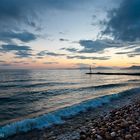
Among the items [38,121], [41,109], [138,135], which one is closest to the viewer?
[138,135]

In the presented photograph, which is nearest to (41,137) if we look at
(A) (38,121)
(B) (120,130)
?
(A) (38,121)

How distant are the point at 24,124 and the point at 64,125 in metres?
2.09

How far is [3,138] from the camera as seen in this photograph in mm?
8047

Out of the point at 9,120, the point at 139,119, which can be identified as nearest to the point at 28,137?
the point at 9,120

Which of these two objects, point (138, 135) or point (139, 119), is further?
point (139, 119)

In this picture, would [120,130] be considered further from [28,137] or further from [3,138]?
[3,138]

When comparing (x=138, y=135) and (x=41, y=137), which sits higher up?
(x=138, y=135)

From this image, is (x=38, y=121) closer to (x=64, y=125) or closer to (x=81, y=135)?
(x=64, y=125)

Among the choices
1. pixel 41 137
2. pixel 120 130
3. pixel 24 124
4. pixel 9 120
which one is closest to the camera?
pixel 120 130

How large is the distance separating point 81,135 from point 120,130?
1571 mm

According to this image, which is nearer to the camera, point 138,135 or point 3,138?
point 138,135

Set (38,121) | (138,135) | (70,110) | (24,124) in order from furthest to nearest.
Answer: (70,110)
(38,121)
(24,124)
(138,135)

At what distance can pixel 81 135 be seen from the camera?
Result: 750 centimetres

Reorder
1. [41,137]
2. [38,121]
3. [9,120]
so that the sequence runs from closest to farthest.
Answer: [41,137] < [38,121] < [9,120]
